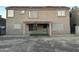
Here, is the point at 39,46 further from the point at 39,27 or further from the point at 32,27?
the point at 39,27

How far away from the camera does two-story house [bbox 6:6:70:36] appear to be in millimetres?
13016

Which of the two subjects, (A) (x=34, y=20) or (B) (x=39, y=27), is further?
(B) (x=39, y=27)

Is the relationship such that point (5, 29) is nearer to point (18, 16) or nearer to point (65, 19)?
point (18, 16)

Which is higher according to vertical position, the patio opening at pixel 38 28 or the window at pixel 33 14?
the window at pixel 33 14

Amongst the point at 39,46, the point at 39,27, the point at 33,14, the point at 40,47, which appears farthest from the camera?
the point at 39,27

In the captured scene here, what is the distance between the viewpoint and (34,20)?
13.2 m

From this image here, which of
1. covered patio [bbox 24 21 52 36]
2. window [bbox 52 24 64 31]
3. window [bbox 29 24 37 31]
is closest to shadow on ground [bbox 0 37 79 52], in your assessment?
covered patio [bbox 24 21 52 36]

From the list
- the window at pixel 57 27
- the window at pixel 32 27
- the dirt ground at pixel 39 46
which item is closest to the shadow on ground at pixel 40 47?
the dirt ground at pixel 39 46

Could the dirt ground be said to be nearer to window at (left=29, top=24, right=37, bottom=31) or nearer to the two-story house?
the two-story house

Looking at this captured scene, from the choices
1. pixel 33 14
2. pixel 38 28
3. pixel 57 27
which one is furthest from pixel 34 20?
pixel 57 27

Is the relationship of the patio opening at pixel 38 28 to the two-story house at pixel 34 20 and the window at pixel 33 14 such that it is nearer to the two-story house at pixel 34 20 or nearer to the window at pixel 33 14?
the two-story house at pixel 34 20

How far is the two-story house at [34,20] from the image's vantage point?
13.0 meters

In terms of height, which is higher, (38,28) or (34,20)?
(34,20)

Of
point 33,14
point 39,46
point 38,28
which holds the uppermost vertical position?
point 33,14
